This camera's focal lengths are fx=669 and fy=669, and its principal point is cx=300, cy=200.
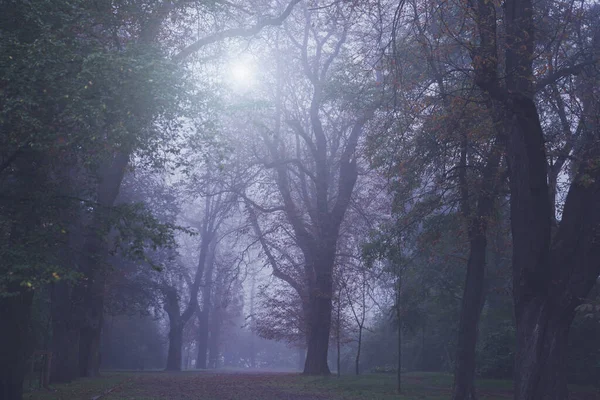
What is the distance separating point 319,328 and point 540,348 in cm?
1843

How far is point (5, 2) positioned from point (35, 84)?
1.61 meters

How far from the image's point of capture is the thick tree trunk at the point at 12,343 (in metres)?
13.4

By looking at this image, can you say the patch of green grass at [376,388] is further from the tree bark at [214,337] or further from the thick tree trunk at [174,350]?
the tree bark at [214,337]

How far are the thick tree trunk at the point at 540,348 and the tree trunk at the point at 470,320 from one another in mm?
5834

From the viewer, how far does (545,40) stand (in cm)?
1417

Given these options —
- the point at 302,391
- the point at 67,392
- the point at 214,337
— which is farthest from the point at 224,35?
the point at 214,337

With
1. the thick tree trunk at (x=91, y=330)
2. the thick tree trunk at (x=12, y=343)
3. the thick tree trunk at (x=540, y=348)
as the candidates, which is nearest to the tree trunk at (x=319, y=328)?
the thick tree trunk at (x=91, y=330)

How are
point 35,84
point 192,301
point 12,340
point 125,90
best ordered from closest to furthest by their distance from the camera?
point 35,84 < point 125,90 < point 12,340 < point 192,301

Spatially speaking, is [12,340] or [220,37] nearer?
[12,340]

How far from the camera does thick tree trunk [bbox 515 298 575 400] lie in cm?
1093

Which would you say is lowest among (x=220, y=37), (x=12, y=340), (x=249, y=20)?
(x=12, y=340)

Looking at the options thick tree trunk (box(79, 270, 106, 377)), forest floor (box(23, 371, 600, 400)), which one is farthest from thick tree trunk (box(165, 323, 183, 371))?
forest floor (box(23, 371, 600, 400))

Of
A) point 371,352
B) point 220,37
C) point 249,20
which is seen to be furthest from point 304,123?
point 371,352

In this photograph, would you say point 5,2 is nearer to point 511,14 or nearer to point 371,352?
point 511,14
